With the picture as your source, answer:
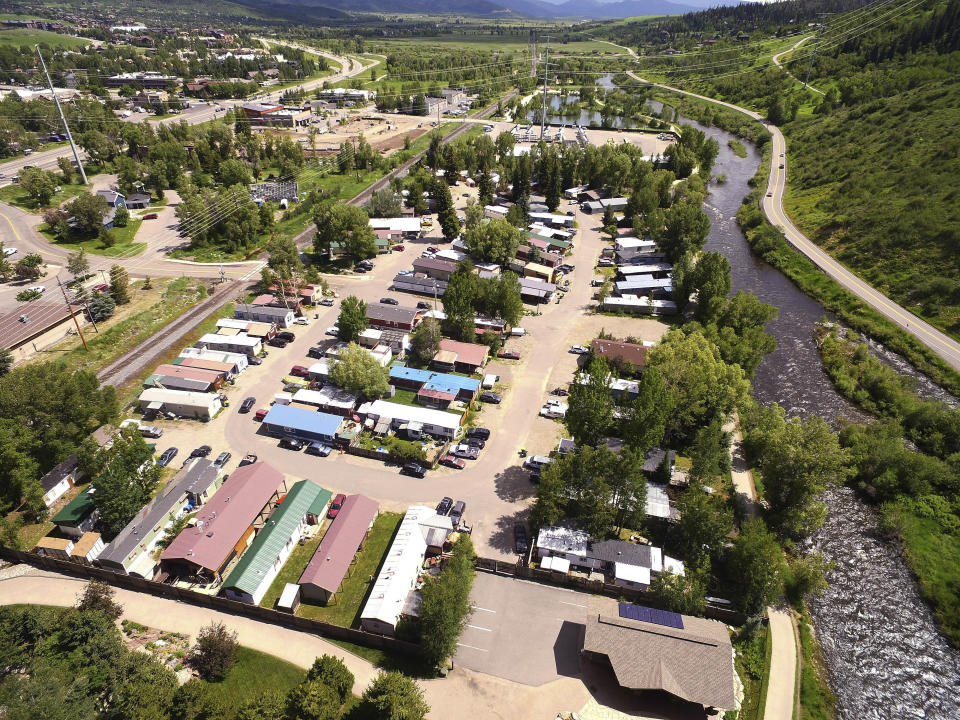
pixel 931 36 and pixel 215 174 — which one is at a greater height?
pixel 931 36

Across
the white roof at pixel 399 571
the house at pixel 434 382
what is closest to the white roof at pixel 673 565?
the white roof at pixel 399 571

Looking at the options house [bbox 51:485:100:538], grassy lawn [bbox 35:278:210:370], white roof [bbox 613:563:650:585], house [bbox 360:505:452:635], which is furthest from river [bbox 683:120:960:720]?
grassy lawn [bbox 35:278:210:370]

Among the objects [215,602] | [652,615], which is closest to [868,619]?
[652,615]

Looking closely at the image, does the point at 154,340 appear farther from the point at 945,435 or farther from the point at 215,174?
the point at 945,435

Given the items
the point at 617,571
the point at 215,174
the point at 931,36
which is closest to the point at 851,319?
the point at 617,571

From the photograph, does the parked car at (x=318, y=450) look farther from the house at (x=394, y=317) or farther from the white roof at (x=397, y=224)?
the white roof at (x=397, y=224)

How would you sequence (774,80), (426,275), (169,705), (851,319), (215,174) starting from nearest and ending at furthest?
(169,705), (851,319), (426,275), (215,174), (774,80)

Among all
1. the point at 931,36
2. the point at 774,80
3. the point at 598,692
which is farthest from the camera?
the point at 774,80

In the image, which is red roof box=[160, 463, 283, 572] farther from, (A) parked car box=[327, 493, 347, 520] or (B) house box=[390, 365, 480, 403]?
(B) house box=[390, 365, 480, 403]
